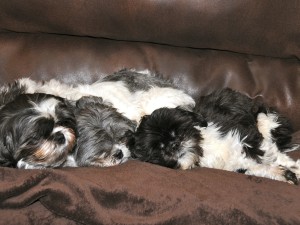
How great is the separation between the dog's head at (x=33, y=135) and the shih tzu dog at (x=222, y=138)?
53 centimetres

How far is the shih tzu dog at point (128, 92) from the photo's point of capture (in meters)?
3.55

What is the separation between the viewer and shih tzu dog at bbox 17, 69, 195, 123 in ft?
11.7

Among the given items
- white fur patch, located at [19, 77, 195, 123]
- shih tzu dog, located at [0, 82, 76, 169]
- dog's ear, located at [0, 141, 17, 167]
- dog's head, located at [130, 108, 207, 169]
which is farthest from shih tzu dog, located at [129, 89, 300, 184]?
dog's ear, located at [0, 141, 17, 167]

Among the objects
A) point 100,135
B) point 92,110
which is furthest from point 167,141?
point 92,110

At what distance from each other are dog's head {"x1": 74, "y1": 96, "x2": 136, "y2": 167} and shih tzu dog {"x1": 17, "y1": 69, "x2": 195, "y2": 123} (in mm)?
206

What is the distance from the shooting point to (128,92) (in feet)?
12.1

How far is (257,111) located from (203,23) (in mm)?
851

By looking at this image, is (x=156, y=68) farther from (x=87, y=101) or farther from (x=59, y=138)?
(x=59, y=138)

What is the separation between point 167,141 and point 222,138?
0.49 metres

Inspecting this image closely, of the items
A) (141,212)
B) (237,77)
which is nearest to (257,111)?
(237,77)

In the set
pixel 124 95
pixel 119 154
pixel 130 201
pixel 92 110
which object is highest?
pixel 124 95

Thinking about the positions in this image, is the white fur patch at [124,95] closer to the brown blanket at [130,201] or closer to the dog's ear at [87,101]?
the dog's ear at [87,101]

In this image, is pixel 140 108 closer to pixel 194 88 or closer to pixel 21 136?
pixel 194 88

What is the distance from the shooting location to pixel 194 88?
157 inches
